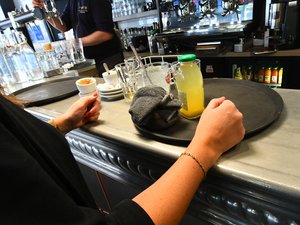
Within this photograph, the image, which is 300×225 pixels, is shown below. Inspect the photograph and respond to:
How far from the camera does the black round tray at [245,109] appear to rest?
595 millimetres

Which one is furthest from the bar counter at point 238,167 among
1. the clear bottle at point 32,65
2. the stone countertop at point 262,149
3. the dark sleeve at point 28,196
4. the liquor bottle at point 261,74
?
the liquor bottle at point 261,74

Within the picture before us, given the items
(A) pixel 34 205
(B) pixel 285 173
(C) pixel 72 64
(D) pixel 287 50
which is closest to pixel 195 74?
(B) pixel 285 173

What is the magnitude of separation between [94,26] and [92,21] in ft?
0.16

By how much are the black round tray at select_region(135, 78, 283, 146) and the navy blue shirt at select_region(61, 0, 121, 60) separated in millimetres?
1636

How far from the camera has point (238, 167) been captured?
0.49 meters

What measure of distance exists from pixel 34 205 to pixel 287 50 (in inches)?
84.6

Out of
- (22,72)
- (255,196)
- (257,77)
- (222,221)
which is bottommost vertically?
(257,77)

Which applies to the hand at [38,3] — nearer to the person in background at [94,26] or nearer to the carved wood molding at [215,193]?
the person in background at [94,26]

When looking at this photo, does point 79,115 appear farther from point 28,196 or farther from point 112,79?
point 28,196

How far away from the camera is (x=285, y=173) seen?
0.44 m

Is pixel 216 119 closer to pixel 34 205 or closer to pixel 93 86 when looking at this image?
pixel 34 205

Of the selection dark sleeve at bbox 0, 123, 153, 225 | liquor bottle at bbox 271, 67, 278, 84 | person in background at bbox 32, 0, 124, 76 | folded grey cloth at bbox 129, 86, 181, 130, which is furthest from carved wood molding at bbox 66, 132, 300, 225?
liquor bottle at bbox 271, 67, 278, 84

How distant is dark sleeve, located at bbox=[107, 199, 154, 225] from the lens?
43 centimetres

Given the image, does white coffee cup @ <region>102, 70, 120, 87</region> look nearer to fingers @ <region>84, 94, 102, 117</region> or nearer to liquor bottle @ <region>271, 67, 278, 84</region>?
fingers @ <region>84, 94, 102, 117</region>
